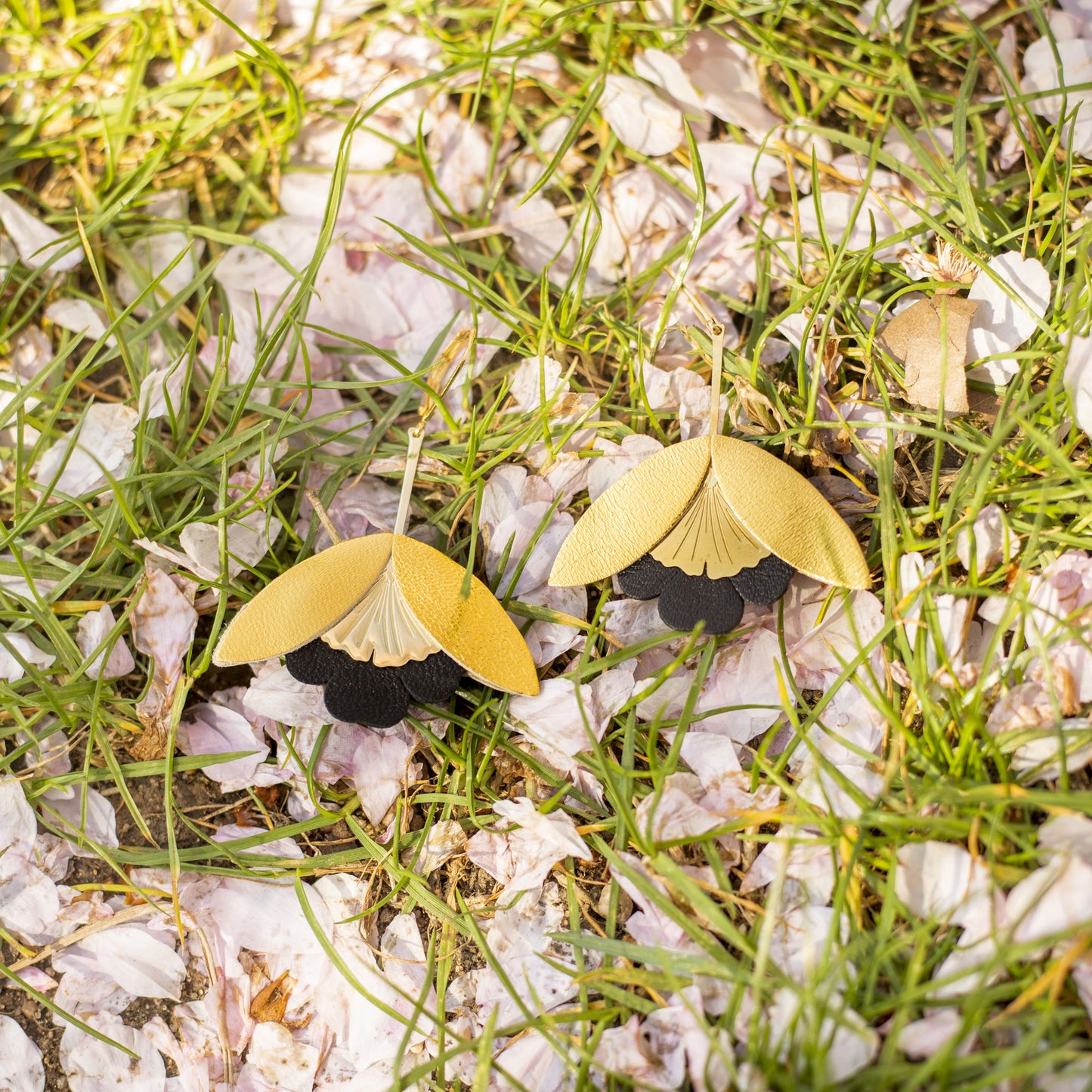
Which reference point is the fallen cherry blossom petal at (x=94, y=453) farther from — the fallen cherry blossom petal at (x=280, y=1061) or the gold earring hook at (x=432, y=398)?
the fallen cherry blossom petal at (x=280, y=1061)

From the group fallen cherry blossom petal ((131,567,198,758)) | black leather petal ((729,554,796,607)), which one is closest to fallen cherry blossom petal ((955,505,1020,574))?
black leather petal ((729,554,796,607))

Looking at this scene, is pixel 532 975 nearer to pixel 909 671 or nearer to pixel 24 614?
pixel 909 671

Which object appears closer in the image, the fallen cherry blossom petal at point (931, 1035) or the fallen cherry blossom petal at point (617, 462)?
the fallen cherry blossom petal at point (931, 1035)

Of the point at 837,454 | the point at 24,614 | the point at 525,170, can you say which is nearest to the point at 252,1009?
the point at 24,614

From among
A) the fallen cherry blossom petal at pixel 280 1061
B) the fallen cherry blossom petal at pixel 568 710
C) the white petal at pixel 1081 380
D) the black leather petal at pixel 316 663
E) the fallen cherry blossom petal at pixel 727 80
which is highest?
the fallen cherry blossom petal at pixel 727 80

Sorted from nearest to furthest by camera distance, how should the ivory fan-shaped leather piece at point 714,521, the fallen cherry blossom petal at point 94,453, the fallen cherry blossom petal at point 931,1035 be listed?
the fallen cherry blossom petal at point 931,1035 → the ivory fan-shaped leather piece at point 714,521 → the fallen cherry blossom petal at point 94,453

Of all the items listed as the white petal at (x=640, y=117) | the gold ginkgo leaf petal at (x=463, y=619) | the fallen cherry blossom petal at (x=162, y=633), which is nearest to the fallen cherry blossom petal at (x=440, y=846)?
the gold ginkgo leaf petal at (x=463, y=619)
